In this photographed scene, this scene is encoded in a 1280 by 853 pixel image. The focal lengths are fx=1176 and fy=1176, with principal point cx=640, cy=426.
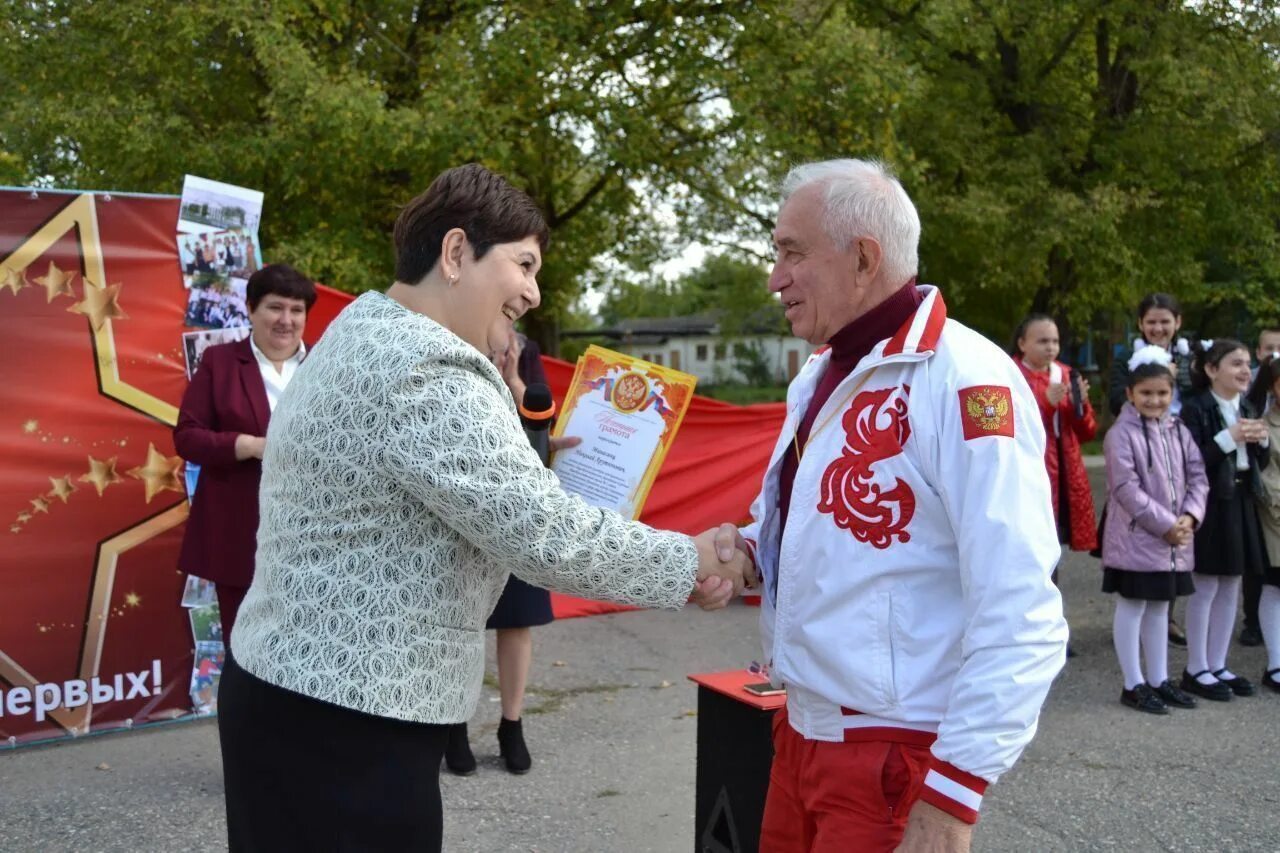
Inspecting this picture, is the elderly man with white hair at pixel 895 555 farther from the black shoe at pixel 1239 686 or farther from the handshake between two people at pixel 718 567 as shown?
the black shoe at pixel 1239 686

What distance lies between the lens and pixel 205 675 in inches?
227

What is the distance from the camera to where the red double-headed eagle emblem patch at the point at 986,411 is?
2088mm

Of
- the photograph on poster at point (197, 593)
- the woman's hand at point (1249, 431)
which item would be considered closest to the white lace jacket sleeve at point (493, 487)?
the photograph on poster at point (197, 593)

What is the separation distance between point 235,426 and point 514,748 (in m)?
1.80

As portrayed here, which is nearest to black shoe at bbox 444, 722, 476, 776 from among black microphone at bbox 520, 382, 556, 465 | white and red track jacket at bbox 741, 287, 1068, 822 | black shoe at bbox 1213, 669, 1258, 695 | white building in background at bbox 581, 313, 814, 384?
black microphone at bbox 520, 382, 556, 465

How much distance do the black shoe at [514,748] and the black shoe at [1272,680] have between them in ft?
13.8

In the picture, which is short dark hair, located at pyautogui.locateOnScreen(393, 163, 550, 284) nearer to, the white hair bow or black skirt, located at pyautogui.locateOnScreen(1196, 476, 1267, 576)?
the white hair bow

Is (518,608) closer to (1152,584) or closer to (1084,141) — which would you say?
(1152,584)

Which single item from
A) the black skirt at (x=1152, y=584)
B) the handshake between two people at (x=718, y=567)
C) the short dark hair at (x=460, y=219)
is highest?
the short dark hair at (x=460, y=219)

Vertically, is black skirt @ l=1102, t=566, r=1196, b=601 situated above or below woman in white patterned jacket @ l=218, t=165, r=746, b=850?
below

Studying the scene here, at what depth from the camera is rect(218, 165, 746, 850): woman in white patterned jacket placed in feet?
6.91

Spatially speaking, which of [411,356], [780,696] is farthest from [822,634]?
[780,696]

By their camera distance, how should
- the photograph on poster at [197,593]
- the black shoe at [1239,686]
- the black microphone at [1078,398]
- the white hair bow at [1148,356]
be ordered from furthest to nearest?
the black microphone at [1078,398] → the white hair bow at [1148,356] → the black shoe at [1239,686] → the photograph on poster at [197,593]

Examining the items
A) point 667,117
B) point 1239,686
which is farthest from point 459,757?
point 667,117
